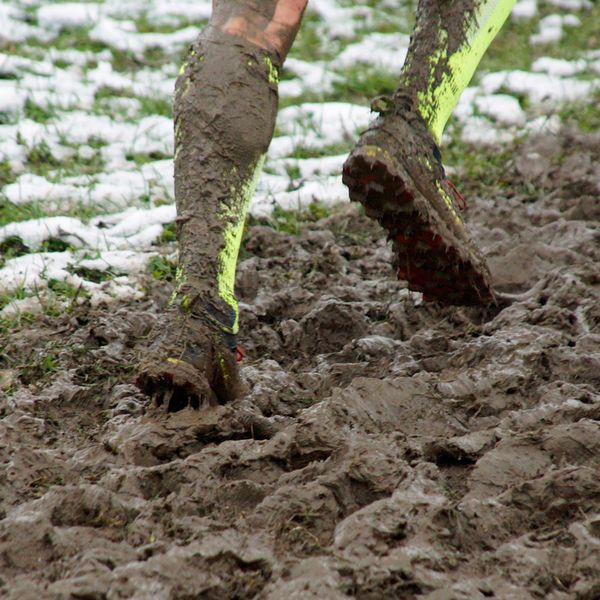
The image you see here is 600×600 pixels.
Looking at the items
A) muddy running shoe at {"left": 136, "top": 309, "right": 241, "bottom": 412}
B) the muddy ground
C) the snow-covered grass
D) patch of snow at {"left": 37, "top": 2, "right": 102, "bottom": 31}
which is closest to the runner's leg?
the muddy ground

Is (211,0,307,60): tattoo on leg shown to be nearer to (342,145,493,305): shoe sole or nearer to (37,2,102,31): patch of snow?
(342,145,493,305): shoe sole

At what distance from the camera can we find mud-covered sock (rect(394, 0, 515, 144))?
8.40 ft

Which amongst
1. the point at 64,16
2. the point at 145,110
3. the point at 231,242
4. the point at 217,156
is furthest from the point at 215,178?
the point at 64,16

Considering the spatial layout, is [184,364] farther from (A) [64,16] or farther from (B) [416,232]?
(A) [64,16]

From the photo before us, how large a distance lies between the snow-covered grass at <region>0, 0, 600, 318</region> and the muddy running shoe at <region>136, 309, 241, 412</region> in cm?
110

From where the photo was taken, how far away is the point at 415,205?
2.39 metres

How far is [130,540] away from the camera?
5.80 feet

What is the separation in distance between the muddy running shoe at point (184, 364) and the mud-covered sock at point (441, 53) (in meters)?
0.82

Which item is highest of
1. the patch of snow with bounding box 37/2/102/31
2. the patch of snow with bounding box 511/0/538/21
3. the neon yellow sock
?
the patch of snow with bounding box 511/0/538/21

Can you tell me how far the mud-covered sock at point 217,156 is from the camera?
93.6 inches

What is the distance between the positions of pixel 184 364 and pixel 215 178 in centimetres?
48

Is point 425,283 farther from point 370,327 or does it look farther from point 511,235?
point 511,235

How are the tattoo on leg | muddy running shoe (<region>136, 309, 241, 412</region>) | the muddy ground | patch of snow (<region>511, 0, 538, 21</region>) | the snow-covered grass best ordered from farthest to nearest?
patch of snow (<region>511, 0, 538, 21</region>) < the snow-covered grass < the tattoo on leg < muddy running shoe (<region>136, 309, 241, 412</region>) < the muddy ground

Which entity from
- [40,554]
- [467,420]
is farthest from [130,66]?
[40,554]
